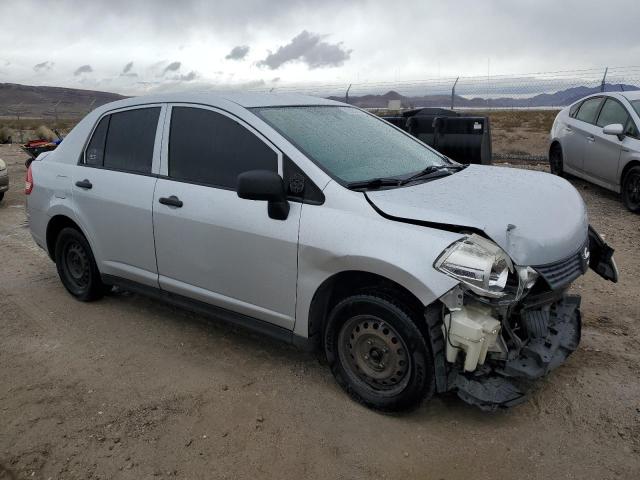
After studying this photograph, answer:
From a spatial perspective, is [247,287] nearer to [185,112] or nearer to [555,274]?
[185,112]

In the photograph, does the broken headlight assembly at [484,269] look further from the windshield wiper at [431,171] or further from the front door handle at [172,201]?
the front door handle at [172,201]

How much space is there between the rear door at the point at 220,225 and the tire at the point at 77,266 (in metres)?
1.12

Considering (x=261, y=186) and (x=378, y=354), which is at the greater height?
(x=261, y=186)

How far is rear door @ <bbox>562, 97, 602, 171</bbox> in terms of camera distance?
8.59 meters

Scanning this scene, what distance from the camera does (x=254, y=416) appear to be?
328cm

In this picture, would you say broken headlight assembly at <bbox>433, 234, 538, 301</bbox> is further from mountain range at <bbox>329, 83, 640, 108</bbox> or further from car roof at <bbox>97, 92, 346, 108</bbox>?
mountain range at <bbox>329, 83, 640, 108</bbox>

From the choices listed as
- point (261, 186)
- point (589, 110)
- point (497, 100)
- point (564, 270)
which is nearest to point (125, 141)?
point (261, 186)

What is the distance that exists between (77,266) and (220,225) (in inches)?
87.7

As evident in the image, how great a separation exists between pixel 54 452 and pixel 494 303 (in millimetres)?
2462

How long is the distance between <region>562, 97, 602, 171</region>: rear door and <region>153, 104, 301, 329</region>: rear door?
675 centimetres

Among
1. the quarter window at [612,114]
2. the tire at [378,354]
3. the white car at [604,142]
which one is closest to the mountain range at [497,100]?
the white car at [604,142]

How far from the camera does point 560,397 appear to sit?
337 cm

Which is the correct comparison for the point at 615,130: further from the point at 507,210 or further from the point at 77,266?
the point at 77,266

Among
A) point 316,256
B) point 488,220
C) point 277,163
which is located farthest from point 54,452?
point 488,220
